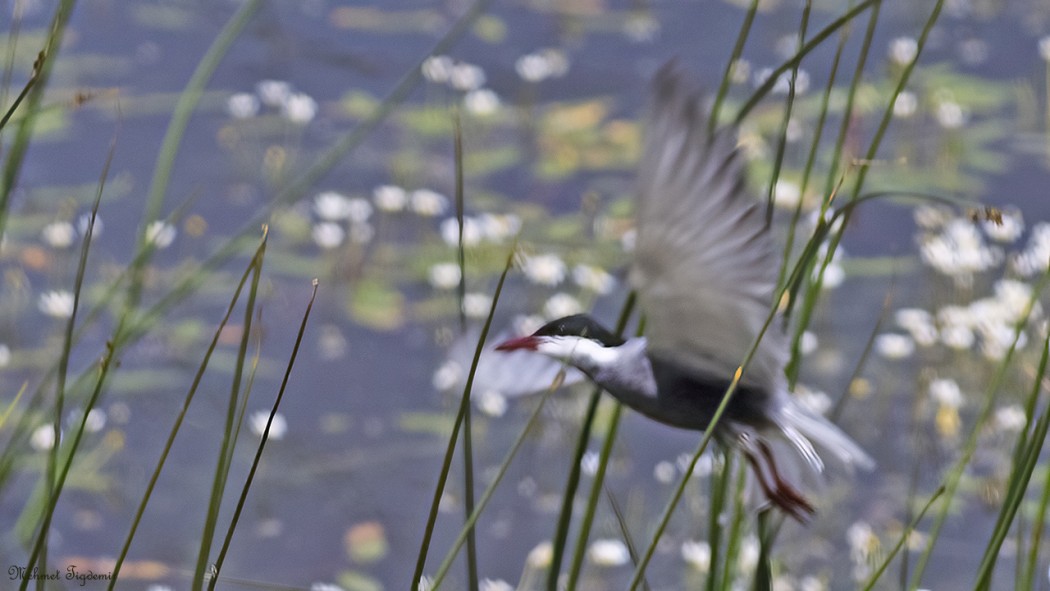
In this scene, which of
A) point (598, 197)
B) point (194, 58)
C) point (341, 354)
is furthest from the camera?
point (194, 58)

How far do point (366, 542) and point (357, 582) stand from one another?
0.06m

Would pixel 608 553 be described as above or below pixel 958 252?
below

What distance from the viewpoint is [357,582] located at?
4.43ft

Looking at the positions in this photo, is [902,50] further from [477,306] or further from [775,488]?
[775,488]

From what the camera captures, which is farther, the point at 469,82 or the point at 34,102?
the point at 469,82

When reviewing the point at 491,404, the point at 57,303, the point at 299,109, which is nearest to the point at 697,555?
the point at 491,404

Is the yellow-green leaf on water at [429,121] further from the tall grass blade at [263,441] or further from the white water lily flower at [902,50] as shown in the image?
the tall grass blade at [263,441]

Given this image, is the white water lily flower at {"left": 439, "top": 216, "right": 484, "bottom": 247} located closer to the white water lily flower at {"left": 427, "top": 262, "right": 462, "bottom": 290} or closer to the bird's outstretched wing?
the white water lily flower at {"left": 427, "top": 262, "right": 462, "bottom": 290}

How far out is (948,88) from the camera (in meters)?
1.85

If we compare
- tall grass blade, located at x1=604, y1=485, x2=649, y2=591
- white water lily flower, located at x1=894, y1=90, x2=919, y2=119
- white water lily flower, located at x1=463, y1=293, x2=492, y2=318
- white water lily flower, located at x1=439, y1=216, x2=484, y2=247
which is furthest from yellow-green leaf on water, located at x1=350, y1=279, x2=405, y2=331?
tall grass blade, located at x1=604, y1=485, x2=649, y2=591

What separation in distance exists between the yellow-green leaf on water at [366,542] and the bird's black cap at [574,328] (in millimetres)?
1088

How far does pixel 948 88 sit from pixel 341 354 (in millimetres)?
1067

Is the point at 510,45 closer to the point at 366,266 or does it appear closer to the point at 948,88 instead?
the point at 366,266

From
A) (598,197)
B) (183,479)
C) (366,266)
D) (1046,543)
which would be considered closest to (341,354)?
(366,266)
